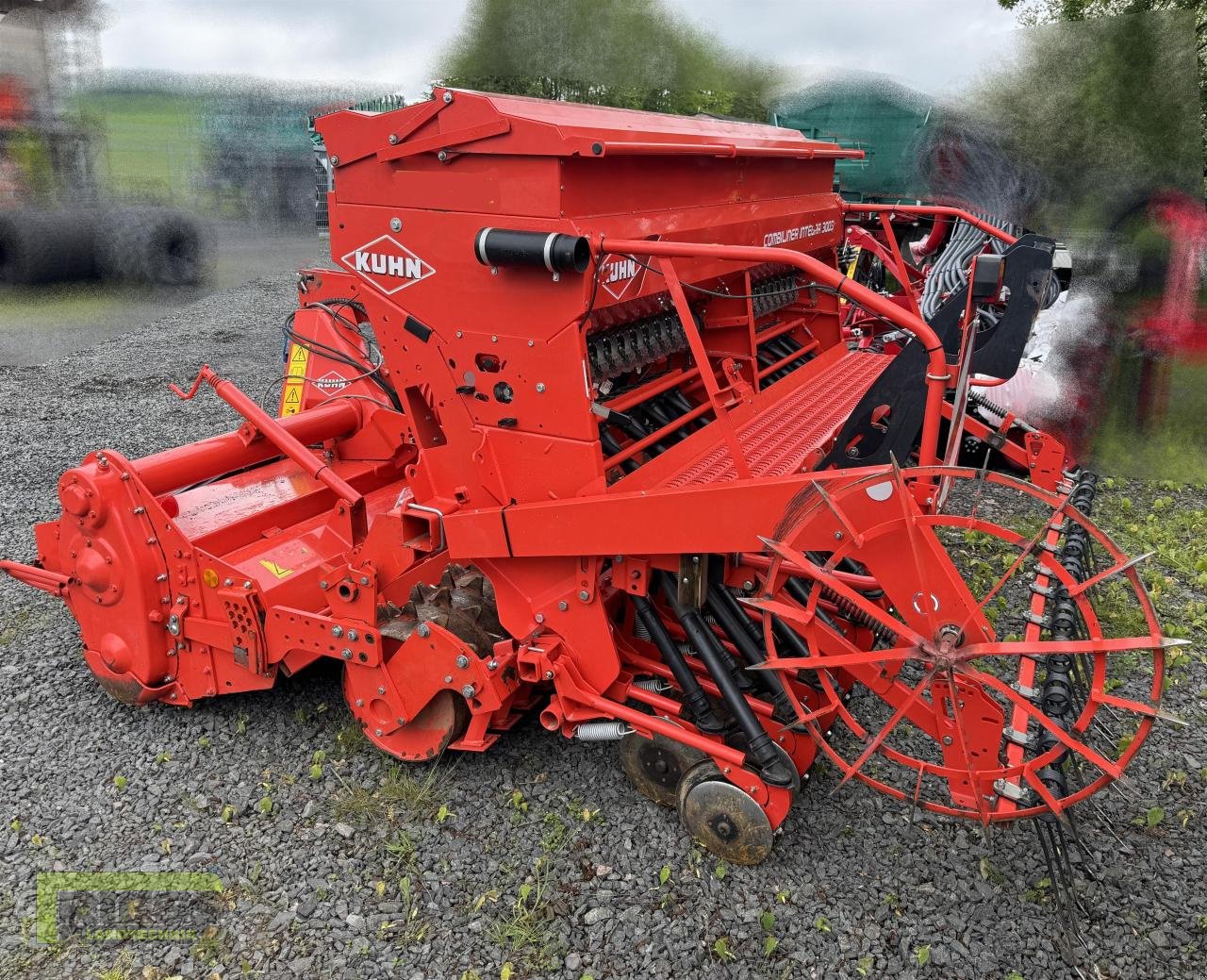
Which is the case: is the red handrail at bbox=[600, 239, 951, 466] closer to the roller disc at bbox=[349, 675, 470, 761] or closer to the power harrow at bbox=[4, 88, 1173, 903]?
the power harrow at bbox=[4, 88, 1173, 903]

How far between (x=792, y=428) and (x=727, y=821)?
1808 millimetres

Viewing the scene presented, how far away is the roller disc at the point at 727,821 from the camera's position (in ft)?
9.98

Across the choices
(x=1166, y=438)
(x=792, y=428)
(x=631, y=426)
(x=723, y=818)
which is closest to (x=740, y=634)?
(x=723, y=818)

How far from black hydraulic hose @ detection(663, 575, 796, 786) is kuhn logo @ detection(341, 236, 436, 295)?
143cm

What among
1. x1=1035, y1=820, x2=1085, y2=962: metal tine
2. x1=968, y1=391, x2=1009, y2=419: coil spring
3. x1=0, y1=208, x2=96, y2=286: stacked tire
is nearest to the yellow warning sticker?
x1=0, y1=208, x2=96, y2=286: stacked tire

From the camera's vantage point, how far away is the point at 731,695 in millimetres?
3098

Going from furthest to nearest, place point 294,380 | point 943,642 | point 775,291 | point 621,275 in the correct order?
point 294,380, point 775,291, point 621,275, point 943,642

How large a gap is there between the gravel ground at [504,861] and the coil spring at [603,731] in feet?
1.09

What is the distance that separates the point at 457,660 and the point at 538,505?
67 cm

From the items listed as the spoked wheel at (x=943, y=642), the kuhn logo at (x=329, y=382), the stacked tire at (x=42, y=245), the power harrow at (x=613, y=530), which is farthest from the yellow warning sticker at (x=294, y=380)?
the spoked wheel at (x=943, y=642)

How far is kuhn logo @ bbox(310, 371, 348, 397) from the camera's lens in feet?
16.6

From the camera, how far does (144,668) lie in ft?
12.6

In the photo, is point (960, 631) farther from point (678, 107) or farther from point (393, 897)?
point (678, 107)

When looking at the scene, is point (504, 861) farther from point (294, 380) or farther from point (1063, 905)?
point (294, 380)
